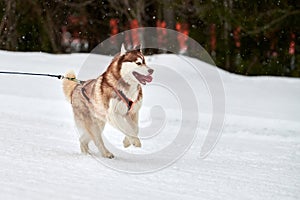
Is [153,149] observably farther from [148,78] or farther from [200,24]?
[200,24]

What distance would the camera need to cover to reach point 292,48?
1739cm

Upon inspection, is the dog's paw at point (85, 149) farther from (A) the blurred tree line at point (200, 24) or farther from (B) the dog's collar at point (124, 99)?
(A) the blurred tree line at point (200, 24)

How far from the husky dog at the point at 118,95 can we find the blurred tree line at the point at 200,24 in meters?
11.3

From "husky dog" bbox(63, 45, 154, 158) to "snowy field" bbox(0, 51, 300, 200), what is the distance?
0.41 m

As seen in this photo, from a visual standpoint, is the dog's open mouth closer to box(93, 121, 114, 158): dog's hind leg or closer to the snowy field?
box(93, 121, 114, 158): dog's hind leg

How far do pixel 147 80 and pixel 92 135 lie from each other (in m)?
0.98

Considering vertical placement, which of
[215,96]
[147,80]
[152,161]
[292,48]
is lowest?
[292,48]

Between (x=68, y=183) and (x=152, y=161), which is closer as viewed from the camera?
(x=68, y=183)

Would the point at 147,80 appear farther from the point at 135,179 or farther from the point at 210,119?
the point at 210,119

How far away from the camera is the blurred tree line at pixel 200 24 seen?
16.8 meters

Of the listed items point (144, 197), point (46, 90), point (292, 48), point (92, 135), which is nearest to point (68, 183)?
point (144, 197)

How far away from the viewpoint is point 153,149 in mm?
7137

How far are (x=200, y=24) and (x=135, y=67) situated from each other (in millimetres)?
14201

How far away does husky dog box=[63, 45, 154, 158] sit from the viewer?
529 centimetres
